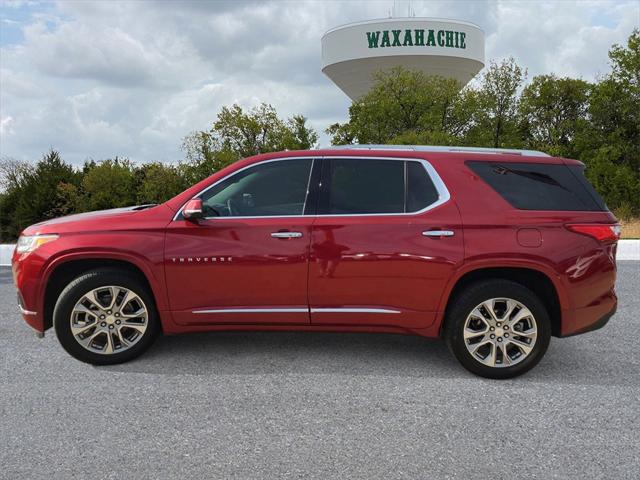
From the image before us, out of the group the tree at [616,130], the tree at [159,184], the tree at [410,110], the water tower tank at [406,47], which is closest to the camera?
the tree at [616,130]

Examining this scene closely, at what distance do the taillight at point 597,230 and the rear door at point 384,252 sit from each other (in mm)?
908

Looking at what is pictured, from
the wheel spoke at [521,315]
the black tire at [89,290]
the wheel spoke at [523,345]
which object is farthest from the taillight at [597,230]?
the black tire at [89,290]

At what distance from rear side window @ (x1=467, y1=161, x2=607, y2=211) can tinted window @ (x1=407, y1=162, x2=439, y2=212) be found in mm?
364

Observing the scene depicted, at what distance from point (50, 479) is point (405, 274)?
268 centimetres

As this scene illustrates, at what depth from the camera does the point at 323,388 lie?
4145mm

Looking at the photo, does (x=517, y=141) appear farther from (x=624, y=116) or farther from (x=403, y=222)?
(x=403, y=222)

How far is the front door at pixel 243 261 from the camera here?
439cm

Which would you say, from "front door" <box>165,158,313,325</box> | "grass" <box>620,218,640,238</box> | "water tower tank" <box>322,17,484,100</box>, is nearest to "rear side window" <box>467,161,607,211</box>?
"front door" <box>165,158,313,325</box>

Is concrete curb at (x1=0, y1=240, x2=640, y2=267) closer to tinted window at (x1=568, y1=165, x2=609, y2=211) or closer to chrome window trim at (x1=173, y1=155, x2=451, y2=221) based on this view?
tinted window at (x1=568, y1=165, x2=609, y2=211)

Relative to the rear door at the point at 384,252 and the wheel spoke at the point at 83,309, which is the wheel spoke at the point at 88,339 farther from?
the rear door at the point at 384,252

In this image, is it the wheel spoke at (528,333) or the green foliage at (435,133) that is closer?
the wheel spoke at (528,333)

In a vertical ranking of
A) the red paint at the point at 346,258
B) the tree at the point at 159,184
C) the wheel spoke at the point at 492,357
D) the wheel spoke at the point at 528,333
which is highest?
the tree at the point at 159,184

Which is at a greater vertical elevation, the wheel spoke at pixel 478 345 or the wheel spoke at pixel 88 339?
the wheel spoke at pixel 88 339

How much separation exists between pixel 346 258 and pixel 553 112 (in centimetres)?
2073
